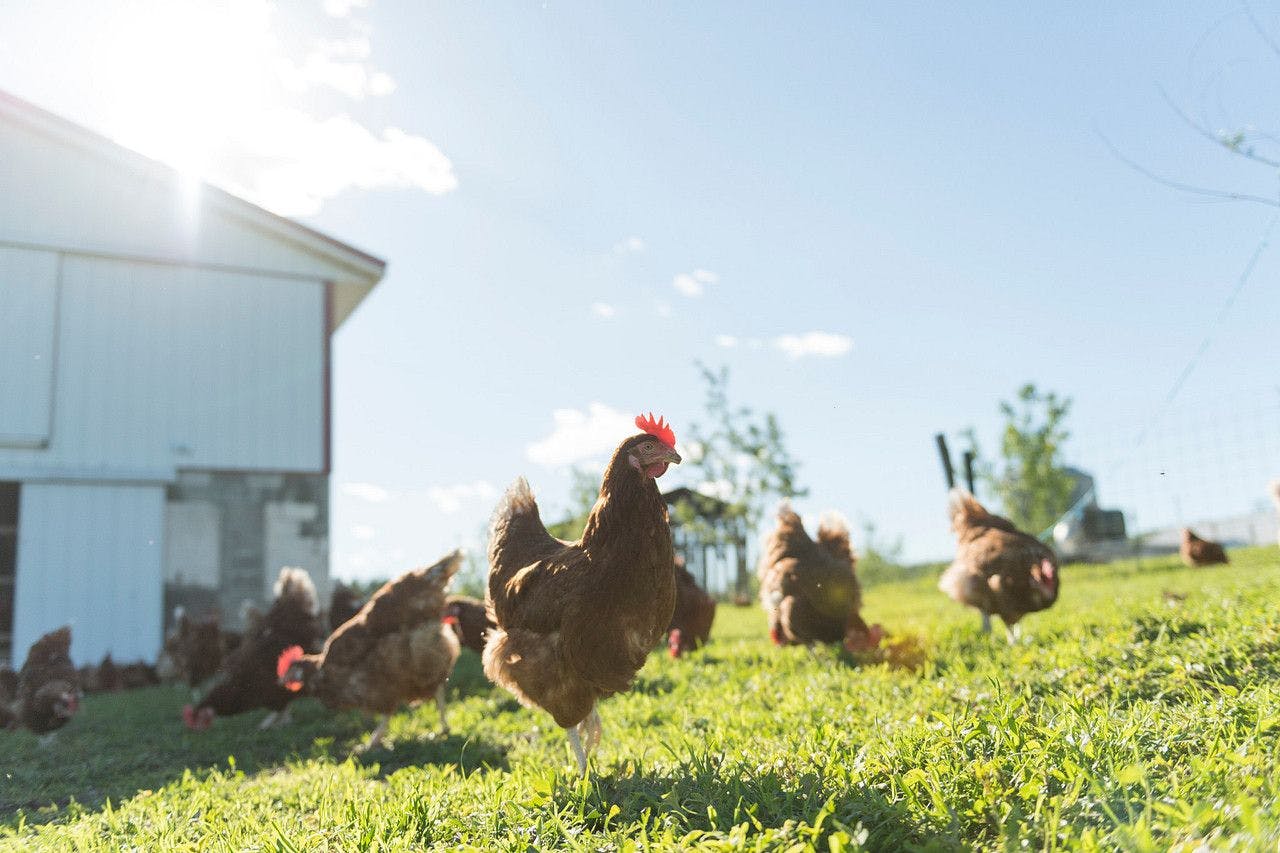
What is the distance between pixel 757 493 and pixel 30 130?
16.2 meters

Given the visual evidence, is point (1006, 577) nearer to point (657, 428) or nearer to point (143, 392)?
point (657, 428)

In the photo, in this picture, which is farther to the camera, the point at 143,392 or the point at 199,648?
the point at 143,392

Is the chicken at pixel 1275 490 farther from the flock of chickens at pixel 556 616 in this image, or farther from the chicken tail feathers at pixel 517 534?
the chicken tail feathers at pixel 517 534

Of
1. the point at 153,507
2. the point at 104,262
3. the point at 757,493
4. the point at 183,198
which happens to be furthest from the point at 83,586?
the point at 757,493

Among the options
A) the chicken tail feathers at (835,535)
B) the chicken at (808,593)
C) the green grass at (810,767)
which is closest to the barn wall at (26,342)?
the green grass at (810,767)

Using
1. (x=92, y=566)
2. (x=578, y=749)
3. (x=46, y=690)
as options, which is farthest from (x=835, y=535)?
(x=92, y=566)

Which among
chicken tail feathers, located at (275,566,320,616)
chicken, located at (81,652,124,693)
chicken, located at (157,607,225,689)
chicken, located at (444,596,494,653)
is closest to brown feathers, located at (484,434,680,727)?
chicken, located at (444,596,494,653)

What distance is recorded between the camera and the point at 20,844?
3533 millimetres

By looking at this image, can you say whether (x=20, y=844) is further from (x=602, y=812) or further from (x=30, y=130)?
(x=30, y=130)

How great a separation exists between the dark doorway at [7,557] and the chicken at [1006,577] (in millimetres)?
13250

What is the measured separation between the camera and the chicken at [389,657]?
19.7ft

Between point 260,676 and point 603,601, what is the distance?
525 centimetres

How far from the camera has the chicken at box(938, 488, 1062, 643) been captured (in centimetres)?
678

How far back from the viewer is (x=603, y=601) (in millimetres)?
3641
